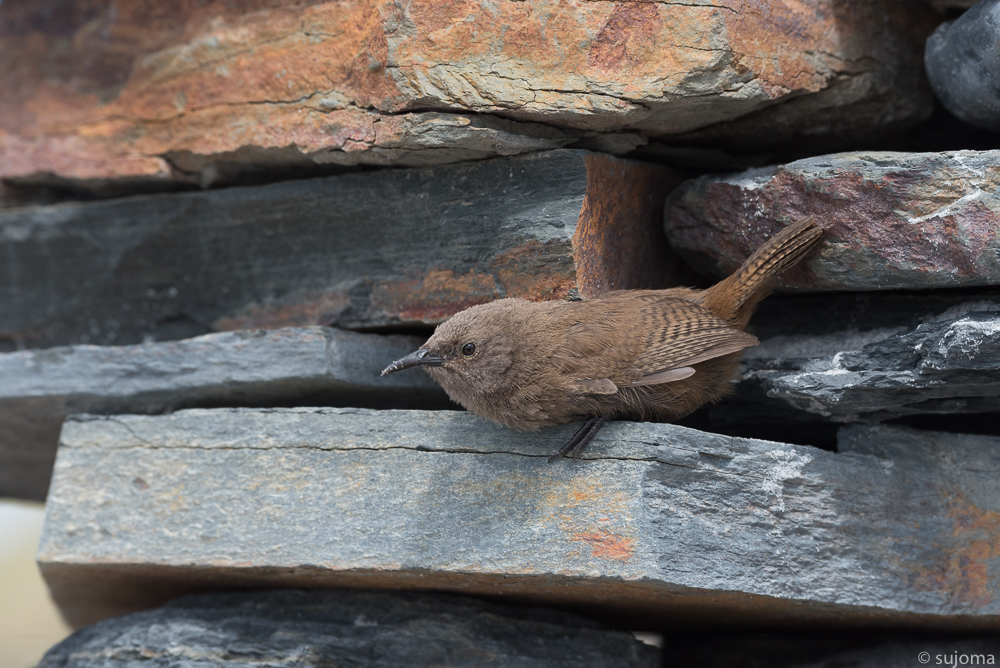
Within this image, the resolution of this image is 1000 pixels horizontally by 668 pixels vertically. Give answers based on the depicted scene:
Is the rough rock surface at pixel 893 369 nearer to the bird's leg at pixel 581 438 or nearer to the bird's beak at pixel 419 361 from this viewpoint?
the bird's leg at pixel 581 438

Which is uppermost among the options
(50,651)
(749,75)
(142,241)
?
(749,75)

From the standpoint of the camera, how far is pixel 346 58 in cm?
335

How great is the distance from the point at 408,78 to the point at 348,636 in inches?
89.3

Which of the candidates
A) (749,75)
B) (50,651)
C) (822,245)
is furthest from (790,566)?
(50,651)

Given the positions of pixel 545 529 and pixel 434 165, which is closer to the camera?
pixel 545 529

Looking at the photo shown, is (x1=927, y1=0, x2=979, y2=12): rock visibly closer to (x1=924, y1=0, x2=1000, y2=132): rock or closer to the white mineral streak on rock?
(x1=924, y1=0, x2=1000, y2=132): rock

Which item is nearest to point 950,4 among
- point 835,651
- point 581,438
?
point 581,438

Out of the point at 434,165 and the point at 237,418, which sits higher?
the point at 434,165

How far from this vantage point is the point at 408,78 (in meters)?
3.07

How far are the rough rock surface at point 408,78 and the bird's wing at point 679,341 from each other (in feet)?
2.46

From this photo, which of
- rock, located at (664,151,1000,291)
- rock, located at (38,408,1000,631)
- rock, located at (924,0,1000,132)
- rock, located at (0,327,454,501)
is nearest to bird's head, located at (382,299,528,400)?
rock, located at (38,408,1000,631)

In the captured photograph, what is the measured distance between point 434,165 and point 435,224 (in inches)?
9.6

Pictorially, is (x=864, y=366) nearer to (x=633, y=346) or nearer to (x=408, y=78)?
(x=633, y=346)

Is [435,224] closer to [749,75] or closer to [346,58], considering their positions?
[346,58]
